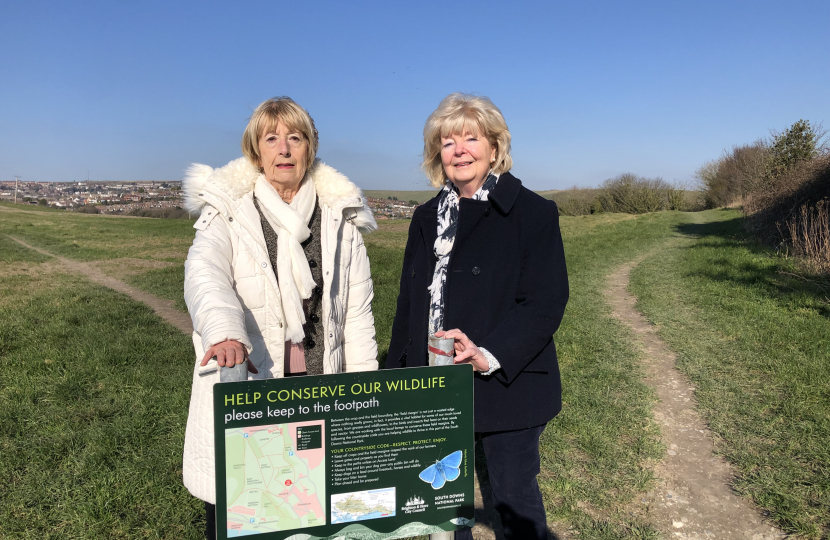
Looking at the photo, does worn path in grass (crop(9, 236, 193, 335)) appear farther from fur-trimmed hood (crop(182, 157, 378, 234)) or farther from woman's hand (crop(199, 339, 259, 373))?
woman's hand (crop(199, 339, 259, 373))

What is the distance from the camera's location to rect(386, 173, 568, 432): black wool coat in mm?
2352

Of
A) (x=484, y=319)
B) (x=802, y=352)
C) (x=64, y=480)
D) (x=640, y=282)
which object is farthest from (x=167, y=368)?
(x=640, y=282)

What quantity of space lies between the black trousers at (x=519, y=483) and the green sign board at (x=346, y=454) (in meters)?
0.56

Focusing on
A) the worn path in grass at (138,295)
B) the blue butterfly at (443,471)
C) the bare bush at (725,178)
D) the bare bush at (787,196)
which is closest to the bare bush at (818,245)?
the bare bush at (787,196)

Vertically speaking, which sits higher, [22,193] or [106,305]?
[22,193]

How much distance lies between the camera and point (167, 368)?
6.28 metres

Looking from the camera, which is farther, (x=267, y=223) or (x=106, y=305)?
(x=106, y=305)

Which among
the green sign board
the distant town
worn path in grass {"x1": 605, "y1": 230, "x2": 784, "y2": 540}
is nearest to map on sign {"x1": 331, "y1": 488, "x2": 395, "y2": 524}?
the green sign board

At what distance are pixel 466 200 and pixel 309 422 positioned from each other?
1.22m

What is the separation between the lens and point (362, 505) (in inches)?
74.7

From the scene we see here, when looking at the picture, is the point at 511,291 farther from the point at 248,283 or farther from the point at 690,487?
the point at 690,487

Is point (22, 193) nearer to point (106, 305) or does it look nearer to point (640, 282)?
point (106, 305)

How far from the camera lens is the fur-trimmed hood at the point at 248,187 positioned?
250 centimetres

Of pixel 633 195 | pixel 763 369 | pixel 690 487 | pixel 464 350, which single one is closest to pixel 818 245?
pixel 763 369
